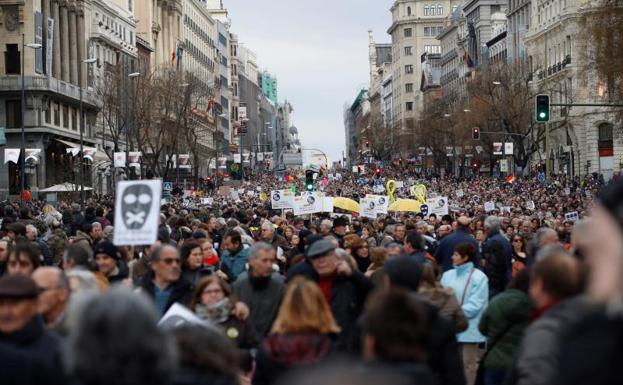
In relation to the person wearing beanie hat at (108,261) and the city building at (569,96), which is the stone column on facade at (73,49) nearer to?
the city building at (569,96)

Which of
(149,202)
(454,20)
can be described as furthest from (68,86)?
(454,20)

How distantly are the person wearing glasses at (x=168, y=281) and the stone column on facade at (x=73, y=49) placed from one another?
81.3 metres

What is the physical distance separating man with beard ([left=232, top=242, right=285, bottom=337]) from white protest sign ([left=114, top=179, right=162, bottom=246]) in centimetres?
79

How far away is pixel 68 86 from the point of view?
3467 inches

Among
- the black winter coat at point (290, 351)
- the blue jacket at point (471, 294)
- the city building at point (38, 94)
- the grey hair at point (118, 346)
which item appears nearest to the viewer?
the grey hair at point (118, 346)

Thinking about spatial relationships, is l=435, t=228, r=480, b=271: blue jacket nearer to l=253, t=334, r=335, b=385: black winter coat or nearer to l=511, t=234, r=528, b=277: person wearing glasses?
l=511, t=234, r=528, b=277: person wearing glasses

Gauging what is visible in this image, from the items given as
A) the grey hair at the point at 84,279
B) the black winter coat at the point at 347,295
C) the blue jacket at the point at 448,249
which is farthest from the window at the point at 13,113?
the grey hair at the point at 84,279

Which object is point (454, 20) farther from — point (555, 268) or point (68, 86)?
point (555, 268)

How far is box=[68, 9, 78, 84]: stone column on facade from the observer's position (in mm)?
90812

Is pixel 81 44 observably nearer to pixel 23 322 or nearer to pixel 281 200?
pixel 281 200

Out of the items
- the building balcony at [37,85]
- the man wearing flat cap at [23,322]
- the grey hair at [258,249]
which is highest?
the building balcony at [37,85]

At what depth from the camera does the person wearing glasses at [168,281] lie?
1054cm

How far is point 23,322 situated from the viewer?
6.79m

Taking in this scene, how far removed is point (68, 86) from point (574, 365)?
85722 millimetres
